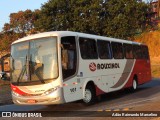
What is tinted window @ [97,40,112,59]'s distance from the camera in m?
16.8

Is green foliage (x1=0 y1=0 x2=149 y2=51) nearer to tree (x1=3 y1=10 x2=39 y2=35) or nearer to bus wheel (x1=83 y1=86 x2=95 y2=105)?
tree (x1=3 y1=10 x2=39 y2=35)

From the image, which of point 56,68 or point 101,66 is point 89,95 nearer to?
point 101,66

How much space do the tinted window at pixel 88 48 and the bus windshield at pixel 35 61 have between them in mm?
1793

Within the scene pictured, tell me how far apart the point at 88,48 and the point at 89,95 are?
201cm

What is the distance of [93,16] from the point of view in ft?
171

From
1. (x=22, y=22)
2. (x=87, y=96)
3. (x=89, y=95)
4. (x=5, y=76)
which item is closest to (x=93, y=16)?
(x=22, y=22)

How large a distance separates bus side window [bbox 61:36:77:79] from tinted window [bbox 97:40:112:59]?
2.54 metres

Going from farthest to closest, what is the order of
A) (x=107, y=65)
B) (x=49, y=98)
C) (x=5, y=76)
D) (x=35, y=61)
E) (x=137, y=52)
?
1. (x=137, y=52)
2. (x=107, y=65)
3. (x=5, y=76)
4. (x=35, y=61)
5. (x=49, y=98)

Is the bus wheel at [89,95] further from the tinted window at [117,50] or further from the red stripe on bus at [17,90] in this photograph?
the tinted window at [117,50]

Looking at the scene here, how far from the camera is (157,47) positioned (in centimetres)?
6184

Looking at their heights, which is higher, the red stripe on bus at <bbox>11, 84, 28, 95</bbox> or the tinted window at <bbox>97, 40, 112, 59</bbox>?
the tinted window at <bbox>97, 40, 112, 59</bbox>

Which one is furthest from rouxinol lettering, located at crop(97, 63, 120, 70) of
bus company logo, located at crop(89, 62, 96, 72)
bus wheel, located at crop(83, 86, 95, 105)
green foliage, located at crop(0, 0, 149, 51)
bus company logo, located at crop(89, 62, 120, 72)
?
green foliage, located at crop(0, 0, 149, 51)

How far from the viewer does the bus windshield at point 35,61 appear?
43.8 ft

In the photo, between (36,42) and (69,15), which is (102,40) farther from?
(69,15)
